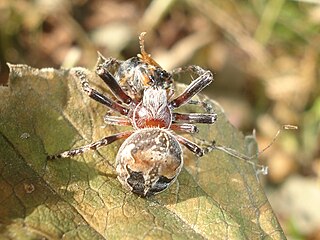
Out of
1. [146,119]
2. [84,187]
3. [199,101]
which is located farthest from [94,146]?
[199,101]

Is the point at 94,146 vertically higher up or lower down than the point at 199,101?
higher up

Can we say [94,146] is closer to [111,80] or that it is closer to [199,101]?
[111,80]

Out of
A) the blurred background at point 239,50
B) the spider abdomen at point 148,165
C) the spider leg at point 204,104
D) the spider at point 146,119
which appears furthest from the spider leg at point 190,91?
the blurred background at point 239,50

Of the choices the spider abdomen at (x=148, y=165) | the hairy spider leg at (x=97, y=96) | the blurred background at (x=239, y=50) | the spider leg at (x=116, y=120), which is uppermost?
the hairy spider leg at (x=97, y=96)

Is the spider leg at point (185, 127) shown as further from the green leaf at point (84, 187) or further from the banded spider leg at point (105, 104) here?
the banded spider leg at point (105, 104)

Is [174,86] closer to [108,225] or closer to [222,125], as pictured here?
[222,125]

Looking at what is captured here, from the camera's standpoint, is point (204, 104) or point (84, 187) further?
point (204, 104)

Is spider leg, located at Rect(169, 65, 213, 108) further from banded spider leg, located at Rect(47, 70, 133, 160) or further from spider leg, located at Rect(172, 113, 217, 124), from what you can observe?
banded spider leg, located at Rect(47, 70, 133, 160)
